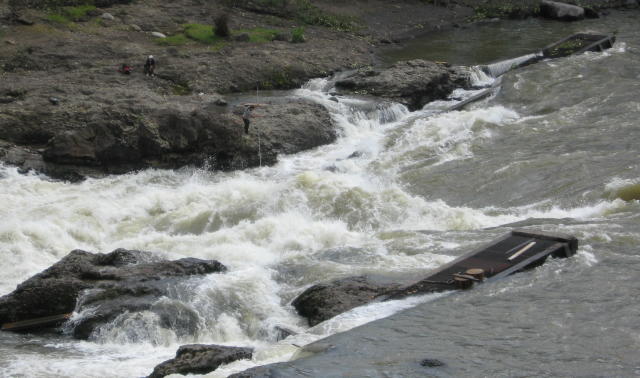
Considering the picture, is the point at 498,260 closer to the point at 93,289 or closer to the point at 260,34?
the point at 93,289

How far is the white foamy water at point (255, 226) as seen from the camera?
42.9 ft

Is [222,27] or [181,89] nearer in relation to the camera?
[181,89]

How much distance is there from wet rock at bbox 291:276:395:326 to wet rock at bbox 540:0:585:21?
2796cm

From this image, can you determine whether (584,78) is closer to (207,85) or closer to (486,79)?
(486,79)

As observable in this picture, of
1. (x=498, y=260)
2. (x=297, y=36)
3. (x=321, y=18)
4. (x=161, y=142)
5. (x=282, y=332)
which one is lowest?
(x=282, y=332)

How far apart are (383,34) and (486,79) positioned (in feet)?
26.0

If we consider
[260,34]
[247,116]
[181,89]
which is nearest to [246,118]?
[247,116]

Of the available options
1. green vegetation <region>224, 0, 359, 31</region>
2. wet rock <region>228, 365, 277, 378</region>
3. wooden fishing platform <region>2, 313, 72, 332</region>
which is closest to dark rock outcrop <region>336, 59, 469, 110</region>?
green vegetation <region>224, 0, 359, 31</region>

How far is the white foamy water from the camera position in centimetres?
1307

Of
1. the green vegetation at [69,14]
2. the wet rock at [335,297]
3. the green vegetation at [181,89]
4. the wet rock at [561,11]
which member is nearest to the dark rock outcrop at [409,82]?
→ the green vegetation at [181,89]

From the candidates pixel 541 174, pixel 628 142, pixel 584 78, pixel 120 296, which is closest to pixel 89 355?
pixel 120 296

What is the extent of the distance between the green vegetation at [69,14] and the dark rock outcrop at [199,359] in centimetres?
2352

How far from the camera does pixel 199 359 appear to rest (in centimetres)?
1108

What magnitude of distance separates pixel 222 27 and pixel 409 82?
8.49 m
